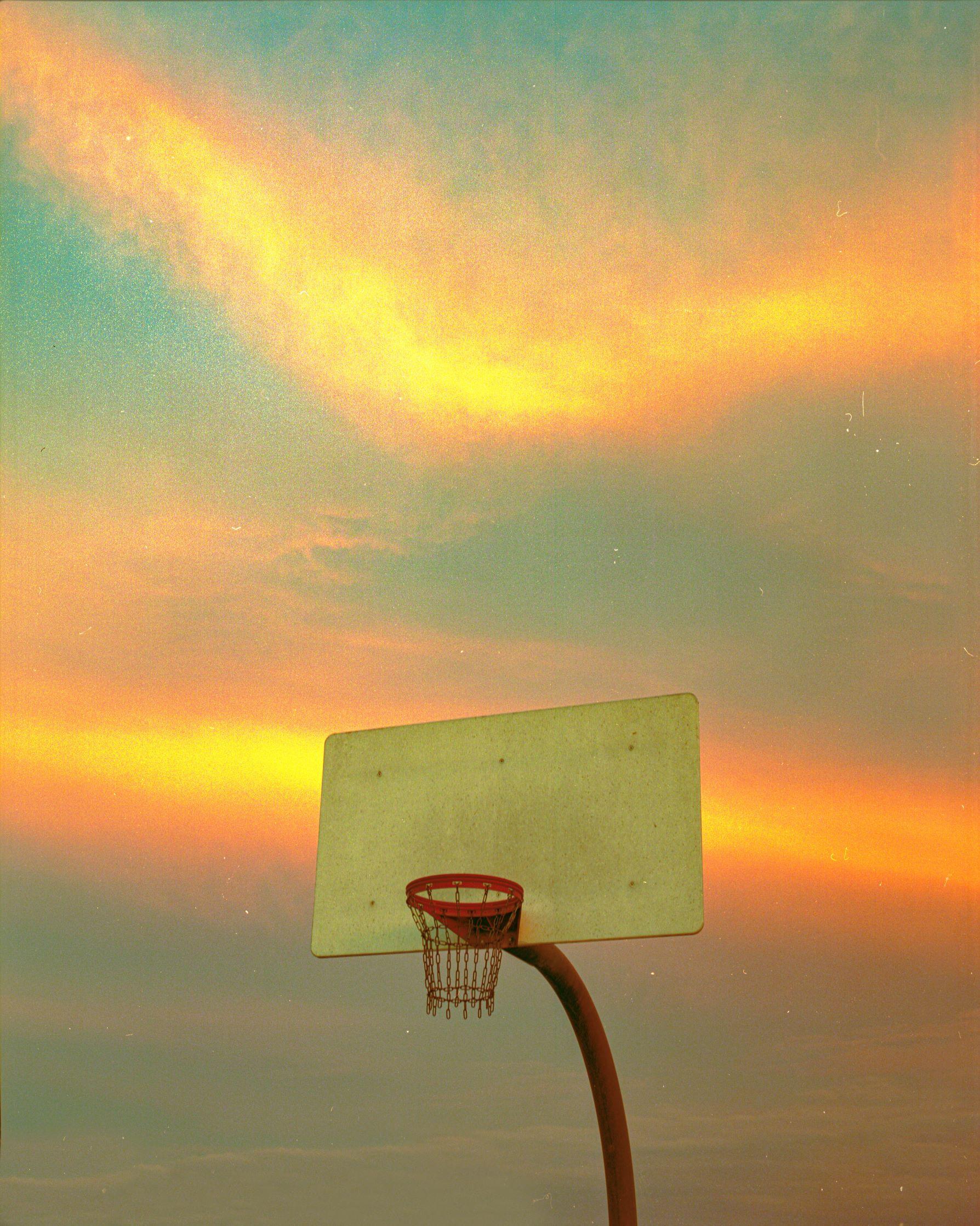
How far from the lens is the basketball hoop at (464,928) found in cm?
451

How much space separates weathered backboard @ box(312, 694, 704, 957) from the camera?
457 centimetres

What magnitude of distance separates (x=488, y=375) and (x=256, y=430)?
5.84ft

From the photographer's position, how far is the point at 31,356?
991 cm

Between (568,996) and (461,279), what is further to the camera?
(461,279)

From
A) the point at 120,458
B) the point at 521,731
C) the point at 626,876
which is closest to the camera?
the point at 626,876

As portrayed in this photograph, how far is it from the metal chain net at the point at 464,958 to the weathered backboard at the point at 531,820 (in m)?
0.08

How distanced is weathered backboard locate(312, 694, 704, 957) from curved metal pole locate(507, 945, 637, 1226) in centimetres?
19

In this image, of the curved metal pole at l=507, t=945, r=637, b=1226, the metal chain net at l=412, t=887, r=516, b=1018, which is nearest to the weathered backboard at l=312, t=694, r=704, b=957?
the metal chain net at l=412, t=887, r=516, b=1018

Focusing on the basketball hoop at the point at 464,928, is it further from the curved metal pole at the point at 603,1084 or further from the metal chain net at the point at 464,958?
the curved metal pole at the point at 603,1084

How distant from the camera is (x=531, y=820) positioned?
15.8ft

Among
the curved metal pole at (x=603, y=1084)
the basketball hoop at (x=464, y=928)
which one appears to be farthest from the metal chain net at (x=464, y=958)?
the curved metal pole at (x=603, y=1084)

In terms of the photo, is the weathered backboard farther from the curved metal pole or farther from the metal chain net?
the curved metal pole

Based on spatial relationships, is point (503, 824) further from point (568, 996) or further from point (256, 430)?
point (256, 430)

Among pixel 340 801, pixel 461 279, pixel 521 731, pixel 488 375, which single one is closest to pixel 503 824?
pixel 521 731
